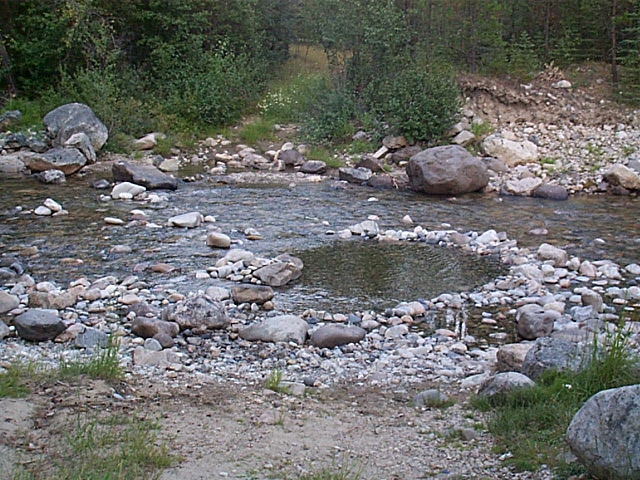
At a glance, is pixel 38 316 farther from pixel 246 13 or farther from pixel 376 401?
pixel 246 13

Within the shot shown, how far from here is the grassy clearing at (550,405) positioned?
3914 mm

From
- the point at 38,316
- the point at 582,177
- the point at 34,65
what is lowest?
the point at 582,177

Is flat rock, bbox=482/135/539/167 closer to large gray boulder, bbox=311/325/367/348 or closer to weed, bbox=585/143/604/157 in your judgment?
weed, bbox=585/143/604/157

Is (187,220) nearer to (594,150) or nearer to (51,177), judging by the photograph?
(51,177)

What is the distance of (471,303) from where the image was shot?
7906 millimetres

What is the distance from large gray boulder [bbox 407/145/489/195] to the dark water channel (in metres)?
0.27

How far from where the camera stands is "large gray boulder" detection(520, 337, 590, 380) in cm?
487

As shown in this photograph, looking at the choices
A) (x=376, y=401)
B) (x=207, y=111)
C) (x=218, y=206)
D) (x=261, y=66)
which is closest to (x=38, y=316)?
(x=376, y=401)

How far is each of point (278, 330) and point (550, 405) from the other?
9.70ft

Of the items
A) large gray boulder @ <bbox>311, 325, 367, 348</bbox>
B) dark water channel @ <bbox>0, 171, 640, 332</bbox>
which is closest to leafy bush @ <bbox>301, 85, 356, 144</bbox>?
dark water channel @ <bbox>0, 171, 640, 332</bbox>

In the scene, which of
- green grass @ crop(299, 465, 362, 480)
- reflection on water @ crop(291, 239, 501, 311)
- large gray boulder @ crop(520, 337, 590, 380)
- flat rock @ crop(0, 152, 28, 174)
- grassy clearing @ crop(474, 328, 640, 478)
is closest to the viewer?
green grass @ crop(299, 465, 362, 480)

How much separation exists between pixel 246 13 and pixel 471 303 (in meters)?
15.6

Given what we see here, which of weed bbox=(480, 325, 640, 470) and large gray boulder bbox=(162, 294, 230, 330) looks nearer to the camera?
weed bbox=(480, 325, 640, 470)

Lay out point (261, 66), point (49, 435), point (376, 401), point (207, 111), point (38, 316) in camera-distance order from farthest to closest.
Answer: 1. point (261, 66)
2. point (207, 111)
3. point (38, 316)
4. point (376, 401)
5. point (49, 435)
